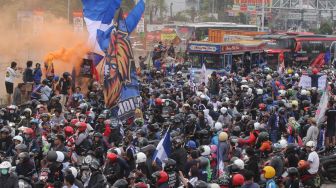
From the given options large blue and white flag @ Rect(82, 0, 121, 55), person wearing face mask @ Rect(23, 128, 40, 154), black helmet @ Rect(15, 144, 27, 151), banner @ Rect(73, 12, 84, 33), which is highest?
large blue and white flag @ Rect(82, 0, 121, 55)

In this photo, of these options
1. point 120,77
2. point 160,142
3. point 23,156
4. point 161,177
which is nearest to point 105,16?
point 120,77

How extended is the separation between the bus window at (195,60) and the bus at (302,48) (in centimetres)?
827

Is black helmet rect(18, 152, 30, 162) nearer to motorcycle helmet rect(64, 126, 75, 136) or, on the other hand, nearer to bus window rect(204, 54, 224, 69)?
motorcycle helmet rect(64, 126, 75, 136)

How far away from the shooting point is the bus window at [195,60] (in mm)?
35531

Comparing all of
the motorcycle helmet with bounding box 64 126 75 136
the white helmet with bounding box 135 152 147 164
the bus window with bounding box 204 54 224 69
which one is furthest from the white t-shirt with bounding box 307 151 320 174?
the bus window with bounding box 204 54 224 69

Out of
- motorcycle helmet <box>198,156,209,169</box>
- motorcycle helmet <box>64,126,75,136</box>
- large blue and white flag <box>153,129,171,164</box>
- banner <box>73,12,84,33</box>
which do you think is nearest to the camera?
motorcycle helmet <box>198,156,209,169</box>

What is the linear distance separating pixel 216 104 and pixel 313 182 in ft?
20.5

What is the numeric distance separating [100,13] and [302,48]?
29.7 meters

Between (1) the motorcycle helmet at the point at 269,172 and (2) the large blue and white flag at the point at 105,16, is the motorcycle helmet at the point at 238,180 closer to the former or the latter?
(1) the motorcycle helmet at the point at 269,172

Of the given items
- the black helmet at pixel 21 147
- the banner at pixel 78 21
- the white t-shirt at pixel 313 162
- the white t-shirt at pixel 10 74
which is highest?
the banner at pixel 78 21

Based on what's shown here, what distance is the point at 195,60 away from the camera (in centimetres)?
3597

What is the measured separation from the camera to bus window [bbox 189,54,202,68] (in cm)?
3553

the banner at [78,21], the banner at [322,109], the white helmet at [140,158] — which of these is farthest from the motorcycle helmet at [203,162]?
the banner at [78,21]

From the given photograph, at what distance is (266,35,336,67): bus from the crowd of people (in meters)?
22.8
